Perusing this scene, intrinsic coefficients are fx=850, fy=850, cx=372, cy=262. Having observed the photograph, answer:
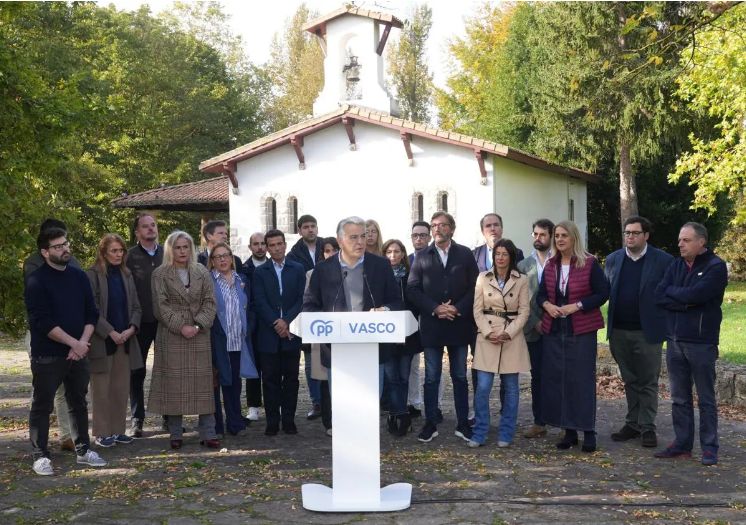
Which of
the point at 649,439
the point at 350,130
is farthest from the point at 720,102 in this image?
the point at 649,439

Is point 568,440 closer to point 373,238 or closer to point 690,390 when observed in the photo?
point 690,390

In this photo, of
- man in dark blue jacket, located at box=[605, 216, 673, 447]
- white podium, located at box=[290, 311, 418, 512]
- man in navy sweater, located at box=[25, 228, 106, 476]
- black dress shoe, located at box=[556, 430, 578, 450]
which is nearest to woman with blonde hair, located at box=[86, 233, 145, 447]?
man in navy sweater, located at box=[25, 228, 106, 476]

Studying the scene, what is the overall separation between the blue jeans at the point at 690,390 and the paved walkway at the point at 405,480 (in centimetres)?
22

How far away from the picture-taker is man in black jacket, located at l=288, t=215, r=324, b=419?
891 centimetres

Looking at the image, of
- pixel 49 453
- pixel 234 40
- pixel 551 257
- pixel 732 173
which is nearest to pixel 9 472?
pixel 49 453

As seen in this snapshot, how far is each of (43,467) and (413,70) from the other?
49872mm

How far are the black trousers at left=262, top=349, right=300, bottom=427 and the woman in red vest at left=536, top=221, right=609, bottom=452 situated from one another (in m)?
2.34

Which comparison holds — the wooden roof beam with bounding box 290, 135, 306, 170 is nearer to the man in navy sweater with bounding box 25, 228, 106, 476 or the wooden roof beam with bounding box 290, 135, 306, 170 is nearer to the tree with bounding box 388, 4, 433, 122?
the man in navy sweater with bounding box 25, 228, 106, 476

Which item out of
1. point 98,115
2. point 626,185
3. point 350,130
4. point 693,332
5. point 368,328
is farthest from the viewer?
point 626,185

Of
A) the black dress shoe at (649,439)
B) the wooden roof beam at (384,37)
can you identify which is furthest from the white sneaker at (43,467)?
the wooden roof beam at (384,37)

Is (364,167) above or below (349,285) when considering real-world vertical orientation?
above

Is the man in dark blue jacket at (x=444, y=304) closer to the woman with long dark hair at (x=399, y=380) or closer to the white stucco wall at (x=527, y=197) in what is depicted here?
the woman with long dark hair at (x=399, y=380)

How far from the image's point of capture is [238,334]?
7.98 meters

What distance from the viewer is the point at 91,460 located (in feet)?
22.4
